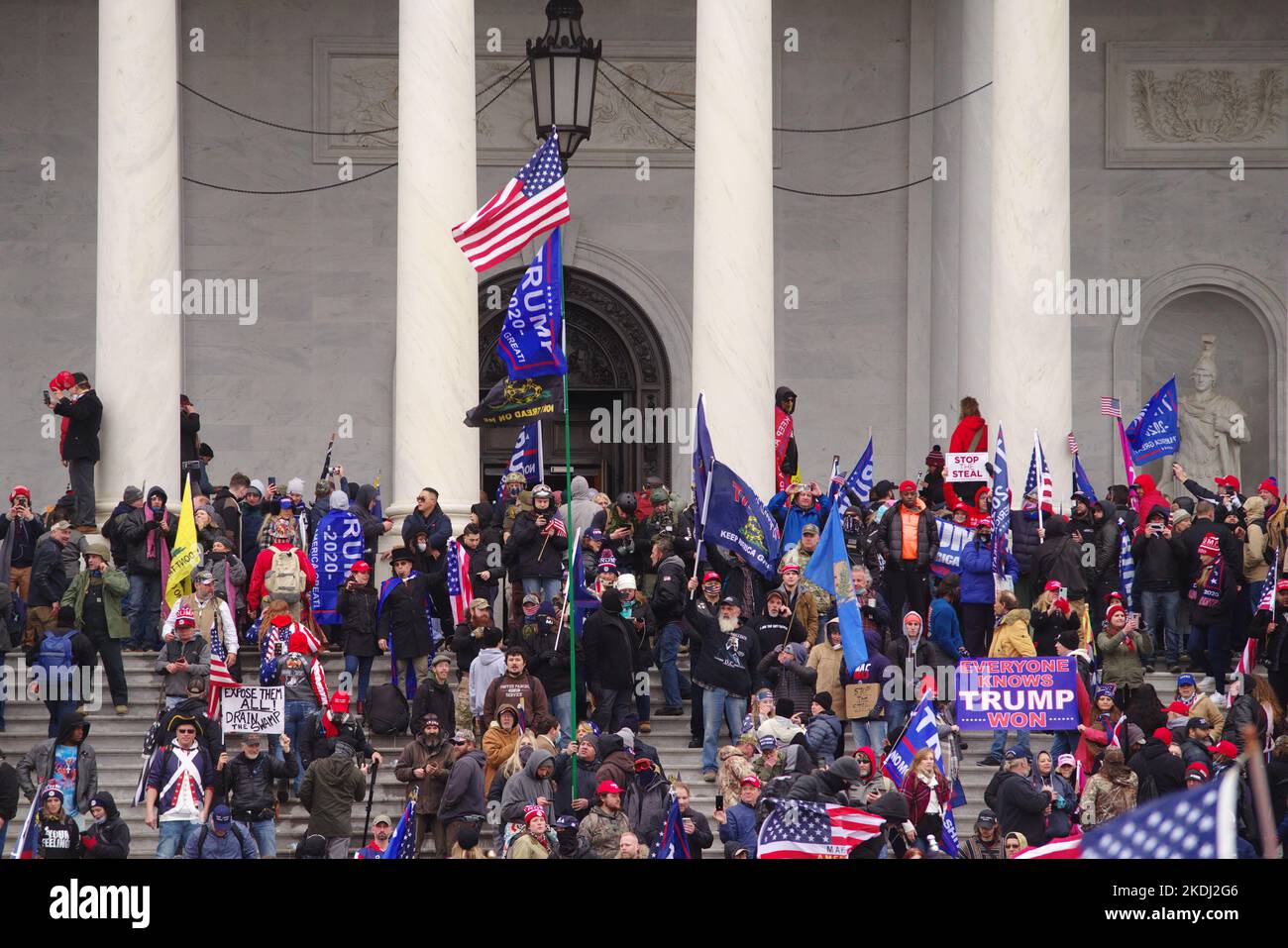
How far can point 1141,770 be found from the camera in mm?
23312

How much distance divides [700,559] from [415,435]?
486 cm

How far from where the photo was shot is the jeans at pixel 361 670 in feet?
85.8

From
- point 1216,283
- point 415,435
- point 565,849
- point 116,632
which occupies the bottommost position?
point 565,849

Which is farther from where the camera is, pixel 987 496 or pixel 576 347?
pixel 576 347

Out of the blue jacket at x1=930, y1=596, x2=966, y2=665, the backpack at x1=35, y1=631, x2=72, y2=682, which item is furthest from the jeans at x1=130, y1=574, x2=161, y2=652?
the blue jacket at x1=930, y1=596, x2=966, y2=665

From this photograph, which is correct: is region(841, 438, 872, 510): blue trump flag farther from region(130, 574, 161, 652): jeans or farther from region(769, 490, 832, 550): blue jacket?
region(130, 574, 161, 652): jeans

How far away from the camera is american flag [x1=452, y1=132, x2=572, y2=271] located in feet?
75.3

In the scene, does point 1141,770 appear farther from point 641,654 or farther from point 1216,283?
point 1216,283

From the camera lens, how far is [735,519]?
25.5 meters

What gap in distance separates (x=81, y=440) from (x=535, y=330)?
31.1ft

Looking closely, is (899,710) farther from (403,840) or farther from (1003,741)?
(403,840)

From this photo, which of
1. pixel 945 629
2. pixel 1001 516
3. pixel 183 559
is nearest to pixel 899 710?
pixel 945 629

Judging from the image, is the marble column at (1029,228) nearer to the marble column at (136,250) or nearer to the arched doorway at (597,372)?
the arched doorway at (597,372)

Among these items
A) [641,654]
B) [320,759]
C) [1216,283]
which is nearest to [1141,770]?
[641,654]
